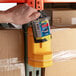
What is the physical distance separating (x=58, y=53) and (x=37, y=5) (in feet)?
1.11

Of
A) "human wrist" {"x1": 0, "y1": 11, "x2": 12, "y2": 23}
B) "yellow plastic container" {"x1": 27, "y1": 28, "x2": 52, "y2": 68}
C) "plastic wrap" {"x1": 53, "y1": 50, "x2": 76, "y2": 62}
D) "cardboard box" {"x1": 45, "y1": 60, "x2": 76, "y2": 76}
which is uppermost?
"human wrist" {"x1": 0, "y1": 11, "x2": 12, "y2": 23}

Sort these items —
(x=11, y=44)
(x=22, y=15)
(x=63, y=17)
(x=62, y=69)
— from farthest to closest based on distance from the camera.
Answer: (x=63, y=17) → (x=62, y=69) → (x=11, y=44) → (x=22, y=15)

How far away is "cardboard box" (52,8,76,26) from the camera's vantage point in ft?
4.50

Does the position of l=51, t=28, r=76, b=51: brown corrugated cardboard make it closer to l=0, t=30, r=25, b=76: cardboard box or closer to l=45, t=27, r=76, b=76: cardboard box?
l=45, t=27, r=76, b=76: cardboard box

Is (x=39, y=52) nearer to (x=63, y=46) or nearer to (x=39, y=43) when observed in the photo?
(x=39, y=43)

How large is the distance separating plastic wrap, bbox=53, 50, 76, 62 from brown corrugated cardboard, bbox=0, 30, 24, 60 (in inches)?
8.9

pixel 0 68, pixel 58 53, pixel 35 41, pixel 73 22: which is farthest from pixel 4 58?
pixel 73 22

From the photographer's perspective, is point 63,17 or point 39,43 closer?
point 39,43

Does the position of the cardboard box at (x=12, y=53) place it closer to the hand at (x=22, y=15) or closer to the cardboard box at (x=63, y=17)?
the hand at (x=22, y=15)

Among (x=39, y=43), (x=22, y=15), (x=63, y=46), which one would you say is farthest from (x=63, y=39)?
(x=22, y=15)

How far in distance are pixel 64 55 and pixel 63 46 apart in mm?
62

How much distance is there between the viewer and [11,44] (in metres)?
1.12

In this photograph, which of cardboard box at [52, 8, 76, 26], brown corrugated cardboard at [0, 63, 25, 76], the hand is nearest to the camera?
the hand

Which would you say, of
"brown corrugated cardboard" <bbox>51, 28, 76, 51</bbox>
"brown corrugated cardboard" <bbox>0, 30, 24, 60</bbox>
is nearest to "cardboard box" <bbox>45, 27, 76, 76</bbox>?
"brown corrugated cardboard" <bbox>51, 28, 76, 51</bbox>
